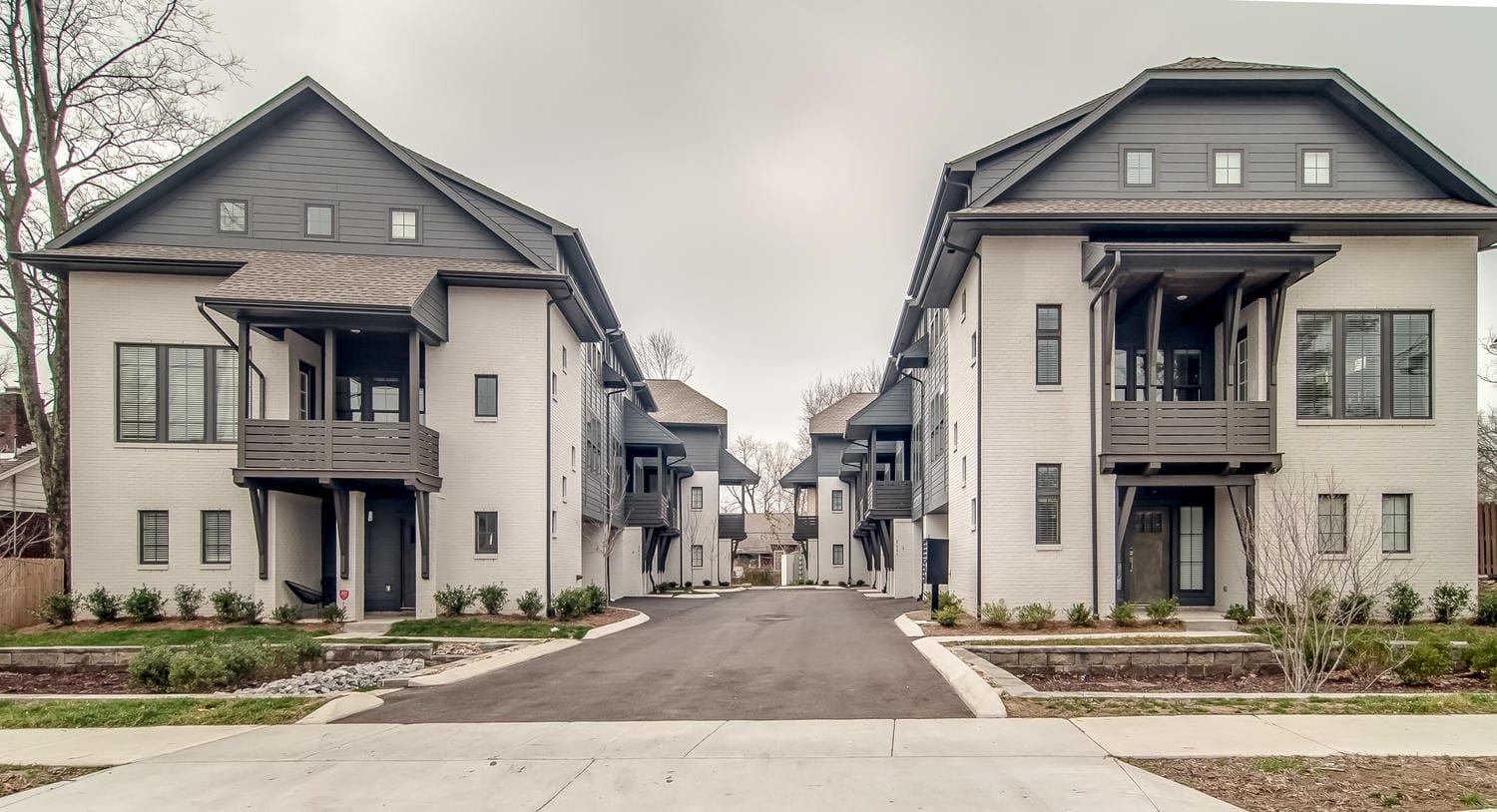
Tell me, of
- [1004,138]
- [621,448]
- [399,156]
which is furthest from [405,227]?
[621,448]

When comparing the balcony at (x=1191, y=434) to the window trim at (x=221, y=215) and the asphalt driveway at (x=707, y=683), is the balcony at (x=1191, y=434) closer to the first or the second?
the asphalt driveway at (x=707, y=683)

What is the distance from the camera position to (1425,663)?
12523 millimetres

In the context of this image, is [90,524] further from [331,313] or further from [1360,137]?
[1360,137]

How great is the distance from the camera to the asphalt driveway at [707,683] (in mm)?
11281

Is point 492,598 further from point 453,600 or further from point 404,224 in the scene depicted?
point 404,224

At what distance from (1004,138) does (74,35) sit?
22.1 m

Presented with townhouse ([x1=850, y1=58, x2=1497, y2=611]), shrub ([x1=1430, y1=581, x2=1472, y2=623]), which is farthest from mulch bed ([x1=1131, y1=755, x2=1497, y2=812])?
shrub ([x1=1430, y1=581, x2=1472, y2=623])

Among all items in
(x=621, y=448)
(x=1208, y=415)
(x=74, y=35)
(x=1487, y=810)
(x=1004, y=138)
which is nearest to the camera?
(x=1487, y=810)

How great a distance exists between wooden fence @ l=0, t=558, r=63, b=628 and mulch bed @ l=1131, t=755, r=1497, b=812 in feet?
73.5

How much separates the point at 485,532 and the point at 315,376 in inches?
210

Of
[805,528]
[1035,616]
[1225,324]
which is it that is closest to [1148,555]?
[1035,616]

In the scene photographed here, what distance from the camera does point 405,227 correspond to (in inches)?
927

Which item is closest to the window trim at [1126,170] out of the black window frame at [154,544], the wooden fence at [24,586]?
the black window frame at [154,544]

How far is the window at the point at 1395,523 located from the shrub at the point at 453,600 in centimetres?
1878
